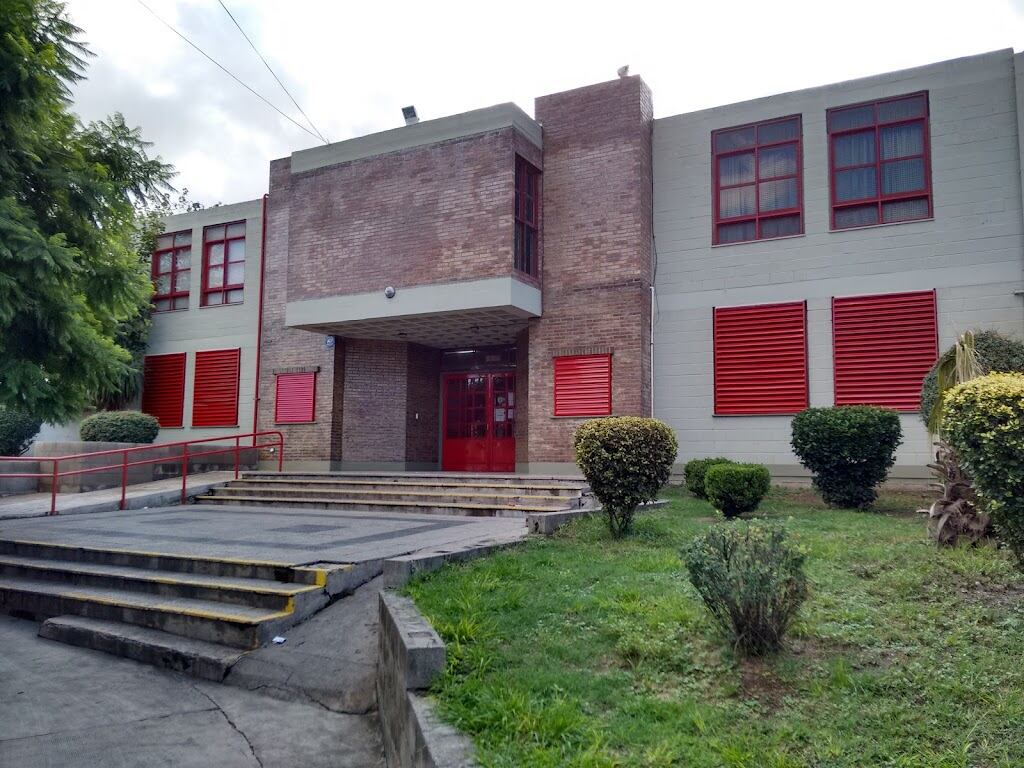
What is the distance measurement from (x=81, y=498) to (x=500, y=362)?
8.95 metres

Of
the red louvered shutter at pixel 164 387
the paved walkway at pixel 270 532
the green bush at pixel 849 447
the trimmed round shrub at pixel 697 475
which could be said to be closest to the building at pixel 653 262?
the trimmed round shrub at pixel 697 475

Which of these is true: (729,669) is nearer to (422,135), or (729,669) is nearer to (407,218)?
(407,218)

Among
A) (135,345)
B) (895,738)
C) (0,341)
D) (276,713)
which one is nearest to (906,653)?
(895,738)

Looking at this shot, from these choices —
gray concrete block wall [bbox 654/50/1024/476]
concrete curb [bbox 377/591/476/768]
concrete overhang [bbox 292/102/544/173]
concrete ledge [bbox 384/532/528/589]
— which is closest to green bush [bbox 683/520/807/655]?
concrete curb [bbox 377/591/476/768]

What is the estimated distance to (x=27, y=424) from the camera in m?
20.5

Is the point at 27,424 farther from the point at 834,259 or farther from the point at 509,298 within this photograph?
the point at 834,259

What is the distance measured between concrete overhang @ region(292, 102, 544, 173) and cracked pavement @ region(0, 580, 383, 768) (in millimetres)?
11105

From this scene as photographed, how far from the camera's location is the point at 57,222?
392 inches

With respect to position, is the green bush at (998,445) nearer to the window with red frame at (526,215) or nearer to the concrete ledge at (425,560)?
the concrete ledge at (425,560)

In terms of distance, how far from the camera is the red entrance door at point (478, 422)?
1805 centimetres

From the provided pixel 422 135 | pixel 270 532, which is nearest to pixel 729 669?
pixel 270 532

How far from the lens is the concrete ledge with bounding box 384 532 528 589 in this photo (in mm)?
6316

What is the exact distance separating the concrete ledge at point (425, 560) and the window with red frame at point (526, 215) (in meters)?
8.65

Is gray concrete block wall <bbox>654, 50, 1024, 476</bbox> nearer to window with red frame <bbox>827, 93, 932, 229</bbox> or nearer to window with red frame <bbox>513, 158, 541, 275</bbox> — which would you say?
window with red frame <bbox>827, 93, 932, 229</bbox>
